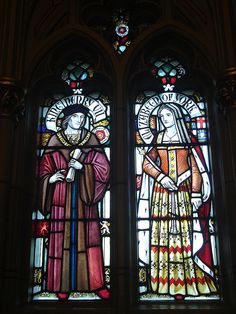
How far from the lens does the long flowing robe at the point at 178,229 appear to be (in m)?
6.25

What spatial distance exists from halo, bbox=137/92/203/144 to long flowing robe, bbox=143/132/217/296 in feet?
0.95

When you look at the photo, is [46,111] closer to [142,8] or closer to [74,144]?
[74,144]

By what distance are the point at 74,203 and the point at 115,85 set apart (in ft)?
5.49

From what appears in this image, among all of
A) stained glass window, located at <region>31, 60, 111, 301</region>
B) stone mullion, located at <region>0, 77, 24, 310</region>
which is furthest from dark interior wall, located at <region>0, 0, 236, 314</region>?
stained glass window, located at <region>31, 60, 111, 301</region>

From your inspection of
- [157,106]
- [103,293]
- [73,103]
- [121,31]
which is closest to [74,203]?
[103,293]

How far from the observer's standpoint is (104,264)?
20.8 ft

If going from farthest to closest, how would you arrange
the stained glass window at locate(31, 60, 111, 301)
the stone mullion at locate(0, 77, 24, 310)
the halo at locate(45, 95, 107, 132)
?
the halo at locate(45, 95, 107, 132) < the stained glass window at locate(31, 60, 111, 301) < the stone mullion at locate(0, 77, 24, 310)

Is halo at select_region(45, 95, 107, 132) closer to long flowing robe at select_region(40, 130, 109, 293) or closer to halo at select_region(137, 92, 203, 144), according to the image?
long flowing robe at select_region(40, 130, 109, 293)

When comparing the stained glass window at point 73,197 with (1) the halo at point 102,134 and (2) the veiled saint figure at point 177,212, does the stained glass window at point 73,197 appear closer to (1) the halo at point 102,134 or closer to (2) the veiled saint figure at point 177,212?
(1) the halo at point 102,134

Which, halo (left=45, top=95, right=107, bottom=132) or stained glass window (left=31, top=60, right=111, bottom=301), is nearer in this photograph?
stained glass window (left=31, top=60, right=111, bottom=301)

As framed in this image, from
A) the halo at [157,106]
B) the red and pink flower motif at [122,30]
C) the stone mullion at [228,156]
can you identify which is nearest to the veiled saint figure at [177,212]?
the halo at [157,106]

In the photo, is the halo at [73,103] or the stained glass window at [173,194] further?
the halo at [73,103]

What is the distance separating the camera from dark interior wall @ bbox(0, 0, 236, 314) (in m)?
6.13

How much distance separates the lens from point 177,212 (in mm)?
6562
